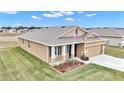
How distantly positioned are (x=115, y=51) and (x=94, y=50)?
1.61 meters

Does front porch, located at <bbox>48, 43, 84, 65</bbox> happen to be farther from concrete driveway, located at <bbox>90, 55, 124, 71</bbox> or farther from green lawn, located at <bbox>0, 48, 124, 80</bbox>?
concrete driveway, located at <bbox>90, 55, 124, 71</bbox>

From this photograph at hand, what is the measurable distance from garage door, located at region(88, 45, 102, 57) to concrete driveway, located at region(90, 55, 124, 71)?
1.63ft

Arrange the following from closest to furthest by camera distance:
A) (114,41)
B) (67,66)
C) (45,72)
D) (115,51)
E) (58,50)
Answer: (45,72)
(67,66)
(58,50)
(115,51)
(114,41)

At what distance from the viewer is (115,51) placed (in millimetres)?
11227

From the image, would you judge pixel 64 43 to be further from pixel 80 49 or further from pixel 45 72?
pixel 45 72

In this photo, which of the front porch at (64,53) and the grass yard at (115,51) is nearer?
the front porch at (64,53)

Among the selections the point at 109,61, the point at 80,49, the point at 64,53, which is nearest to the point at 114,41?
the point at 109,61

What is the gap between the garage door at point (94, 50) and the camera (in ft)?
37.8

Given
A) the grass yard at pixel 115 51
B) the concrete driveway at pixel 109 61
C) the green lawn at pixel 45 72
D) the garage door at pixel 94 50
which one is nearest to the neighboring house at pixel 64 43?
the garage door at pixel 94 50

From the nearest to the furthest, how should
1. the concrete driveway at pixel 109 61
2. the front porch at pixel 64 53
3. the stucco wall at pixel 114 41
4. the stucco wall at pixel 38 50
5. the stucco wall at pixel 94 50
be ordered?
1. the concrete driveway at pixel 109 61
2. the front porch at pixel 64 53
3. the stucco wall at pixel 38 50
4. the stucco wall at pixel 94 50
5. the stucco wall at pixel 114 41

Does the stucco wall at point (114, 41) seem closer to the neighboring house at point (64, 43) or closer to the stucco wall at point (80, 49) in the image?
the neighboring house at point (64, 43)
